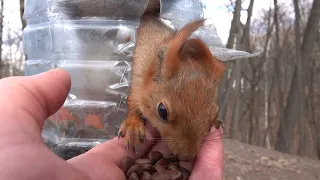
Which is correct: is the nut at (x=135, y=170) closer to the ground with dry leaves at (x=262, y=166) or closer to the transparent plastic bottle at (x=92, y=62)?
the transparent plastic bottle at (x=92, y=62)

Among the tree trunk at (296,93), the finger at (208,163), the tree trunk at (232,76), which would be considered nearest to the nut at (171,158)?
the finger at (208,163)

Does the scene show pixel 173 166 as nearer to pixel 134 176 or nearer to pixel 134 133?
pixel 134 176

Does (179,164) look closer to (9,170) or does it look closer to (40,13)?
(9,170)

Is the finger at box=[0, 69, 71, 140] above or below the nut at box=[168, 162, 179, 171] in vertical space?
above

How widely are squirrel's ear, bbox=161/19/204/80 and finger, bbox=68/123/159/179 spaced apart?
1.01 ft

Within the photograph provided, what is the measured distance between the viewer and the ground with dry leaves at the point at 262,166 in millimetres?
4898

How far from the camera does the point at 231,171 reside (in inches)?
193

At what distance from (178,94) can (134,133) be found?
0.37 m

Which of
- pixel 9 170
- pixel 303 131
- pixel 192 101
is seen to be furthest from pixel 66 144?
pixel 303 131

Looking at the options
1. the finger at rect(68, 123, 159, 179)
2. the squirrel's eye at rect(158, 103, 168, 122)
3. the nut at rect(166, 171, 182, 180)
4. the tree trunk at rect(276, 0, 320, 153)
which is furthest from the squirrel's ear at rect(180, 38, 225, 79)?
the tree trunk at rect(276, 0, 320, 153)

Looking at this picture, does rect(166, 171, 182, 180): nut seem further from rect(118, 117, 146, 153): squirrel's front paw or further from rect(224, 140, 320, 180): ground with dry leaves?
rect(224, 140, 320, 180): ground with dry leaves

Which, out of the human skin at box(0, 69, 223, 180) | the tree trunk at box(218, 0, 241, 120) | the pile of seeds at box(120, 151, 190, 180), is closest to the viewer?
the human skin at box(0, 69, 223, 180)

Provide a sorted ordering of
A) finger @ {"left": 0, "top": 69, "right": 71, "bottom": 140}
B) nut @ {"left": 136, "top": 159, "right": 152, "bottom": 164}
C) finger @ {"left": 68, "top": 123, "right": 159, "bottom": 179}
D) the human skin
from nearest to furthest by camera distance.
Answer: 1. the human skin
2. finger @ {"left": 0, "top": 69, "right": 71, "bottom": 140}
3. finger @ {"left": 68, "top": 123, "right": 159, "bottom": 179}
4. nut @ {"left": 136, "top": 159, "right": 152, "bottom": 164}

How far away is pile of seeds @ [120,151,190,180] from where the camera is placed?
1781 mm
